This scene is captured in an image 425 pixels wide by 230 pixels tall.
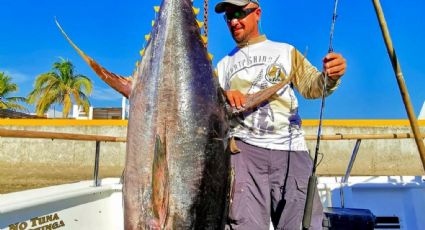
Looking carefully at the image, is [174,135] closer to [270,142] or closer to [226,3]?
[270,142]

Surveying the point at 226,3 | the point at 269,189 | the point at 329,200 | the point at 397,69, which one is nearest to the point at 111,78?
the point at 226,3

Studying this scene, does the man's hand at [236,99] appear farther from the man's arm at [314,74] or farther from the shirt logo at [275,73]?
the shirt logo at [275,73]

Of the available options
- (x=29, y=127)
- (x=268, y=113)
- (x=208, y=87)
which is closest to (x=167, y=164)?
(x=208, y=87)

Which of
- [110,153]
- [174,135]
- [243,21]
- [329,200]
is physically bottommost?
[329,200]

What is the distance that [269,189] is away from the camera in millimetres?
2305

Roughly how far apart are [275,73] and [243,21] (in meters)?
0.37

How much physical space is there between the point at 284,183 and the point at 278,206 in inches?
5.3

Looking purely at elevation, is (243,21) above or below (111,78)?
above

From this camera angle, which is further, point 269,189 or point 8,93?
point 8,93

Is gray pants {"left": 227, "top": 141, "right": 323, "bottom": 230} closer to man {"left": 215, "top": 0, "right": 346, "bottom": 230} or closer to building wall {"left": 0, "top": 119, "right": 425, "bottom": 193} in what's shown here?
man {"left": 215, "top": 0, "right": 346, "bottom": 230}

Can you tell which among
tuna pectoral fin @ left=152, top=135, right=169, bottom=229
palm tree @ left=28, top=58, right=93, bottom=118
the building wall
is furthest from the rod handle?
palm tree @ left=28, top=58, right=93, bottom=118

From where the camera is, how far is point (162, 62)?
73.4 inches

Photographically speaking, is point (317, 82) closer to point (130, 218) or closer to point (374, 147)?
point (130, 218)

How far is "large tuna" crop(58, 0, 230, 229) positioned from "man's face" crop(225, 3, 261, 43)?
48cm
